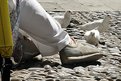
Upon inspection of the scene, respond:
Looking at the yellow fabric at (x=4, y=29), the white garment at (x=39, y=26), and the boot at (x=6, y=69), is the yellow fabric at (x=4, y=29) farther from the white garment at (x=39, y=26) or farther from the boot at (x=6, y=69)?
the white garment at (x=39, y=26)

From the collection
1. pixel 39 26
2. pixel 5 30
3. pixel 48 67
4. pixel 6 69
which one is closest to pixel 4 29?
pixel 5 30

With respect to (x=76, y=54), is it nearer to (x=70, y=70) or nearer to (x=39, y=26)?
(x=70, y=70)

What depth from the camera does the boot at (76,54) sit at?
3523 mm

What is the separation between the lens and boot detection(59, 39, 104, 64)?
352 cm

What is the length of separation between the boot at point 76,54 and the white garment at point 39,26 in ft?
0.35

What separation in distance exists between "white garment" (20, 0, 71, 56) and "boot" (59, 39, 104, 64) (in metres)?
0.11

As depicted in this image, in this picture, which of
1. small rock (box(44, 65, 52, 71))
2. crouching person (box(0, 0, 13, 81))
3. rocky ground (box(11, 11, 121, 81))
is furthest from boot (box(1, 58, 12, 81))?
small rock (box(44, 65, 52, 71))

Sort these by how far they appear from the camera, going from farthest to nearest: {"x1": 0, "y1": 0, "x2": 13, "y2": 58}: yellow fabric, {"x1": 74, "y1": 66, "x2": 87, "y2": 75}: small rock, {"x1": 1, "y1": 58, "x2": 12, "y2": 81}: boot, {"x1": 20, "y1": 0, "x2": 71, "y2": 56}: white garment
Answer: {"x1": 74, "y1": 66, "x2": 87, "y2": 75}: small rock < {"x1": 20, "y1": 0, "x2": 71, "y2": 56}: white garment < {"x1": 1, "y1": 58, "x2": 12, "y2": 81}: boot < {"x1": 0, "y1": 0, "x2": 13, "y2": 58}: yellow fabric

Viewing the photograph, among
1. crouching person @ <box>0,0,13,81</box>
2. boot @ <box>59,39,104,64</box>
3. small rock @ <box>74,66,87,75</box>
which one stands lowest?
small rock @ <box>74,66,87,75</box>

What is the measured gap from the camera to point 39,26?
334cm

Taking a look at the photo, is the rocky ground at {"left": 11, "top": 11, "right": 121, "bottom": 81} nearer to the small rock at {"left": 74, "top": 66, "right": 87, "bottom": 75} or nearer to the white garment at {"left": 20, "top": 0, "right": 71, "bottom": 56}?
the small rock at {"left": 74, "top": 66, "right": 87, "bottom": 75}

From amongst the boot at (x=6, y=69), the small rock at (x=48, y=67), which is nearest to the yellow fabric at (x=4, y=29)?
the boot at (x=6, y=69)

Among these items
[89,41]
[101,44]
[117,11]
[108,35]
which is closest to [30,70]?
[89,41]

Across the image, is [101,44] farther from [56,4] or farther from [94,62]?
[56,4]
